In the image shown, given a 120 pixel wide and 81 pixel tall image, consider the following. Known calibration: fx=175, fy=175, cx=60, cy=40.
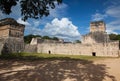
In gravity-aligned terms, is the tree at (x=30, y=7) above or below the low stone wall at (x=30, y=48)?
above

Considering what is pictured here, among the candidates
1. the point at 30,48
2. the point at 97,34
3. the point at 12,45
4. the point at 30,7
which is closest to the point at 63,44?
the point at 30,48

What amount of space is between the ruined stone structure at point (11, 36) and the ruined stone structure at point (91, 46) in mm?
4586

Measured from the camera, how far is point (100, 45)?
29953 mm

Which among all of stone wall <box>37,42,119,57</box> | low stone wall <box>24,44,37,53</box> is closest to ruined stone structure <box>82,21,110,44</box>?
stone wall <box>37,42,119,57</box>

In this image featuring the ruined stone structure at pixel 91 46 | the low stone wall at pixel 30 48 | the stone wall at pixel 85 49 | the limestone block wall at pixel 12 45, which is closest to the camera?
the stone wall at pixel 85 49

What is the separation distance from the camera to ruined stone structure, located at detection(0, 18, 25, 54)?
34188mm

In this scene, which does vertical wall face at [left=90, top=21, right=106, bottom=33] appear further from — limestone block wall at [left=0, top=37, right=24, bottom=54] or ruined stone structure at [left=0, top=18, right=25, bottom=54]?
limestone block wall at [left=0, top=37, right=24, bottom=54]

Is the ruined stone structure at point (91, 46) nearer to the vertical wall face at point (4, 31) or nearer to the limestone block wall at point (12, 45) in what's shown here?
the limestone block wall at point (12, 45)

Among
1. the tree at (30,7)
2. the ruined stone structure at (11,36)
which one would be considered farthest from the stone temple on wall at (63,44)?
the tree at (30,7)

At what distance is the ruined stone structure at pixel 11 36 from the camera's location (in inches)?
1346

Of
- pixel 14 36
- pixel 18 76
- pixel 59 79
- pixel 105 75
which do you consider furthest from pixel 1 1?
pixel 14 36

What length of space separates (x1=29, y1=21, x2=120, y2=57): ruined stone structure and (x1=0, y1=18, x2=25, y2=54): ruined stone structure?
4.59 metres

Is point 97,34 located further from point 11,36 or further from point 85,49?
point 11,36

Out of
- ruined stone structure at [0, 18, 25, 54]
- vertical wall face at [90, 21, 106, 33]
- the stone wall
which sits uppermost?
vertical wall face at [90, 21, 106, 33]
